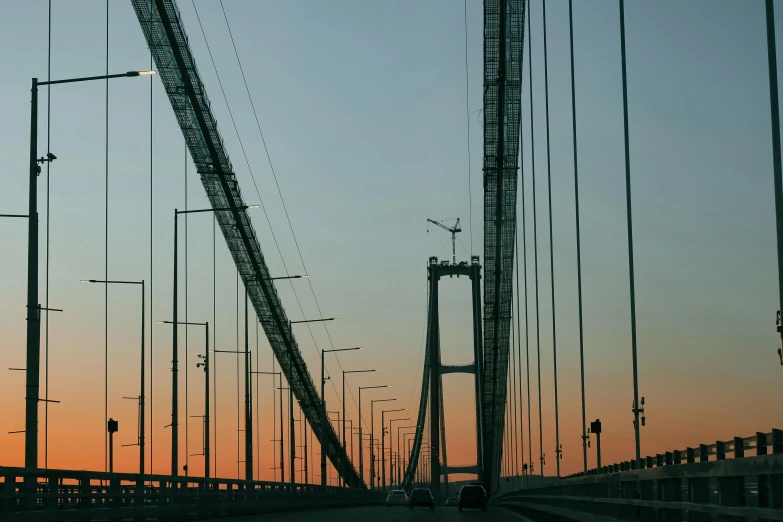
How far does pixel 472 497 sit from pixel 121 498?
35.7m

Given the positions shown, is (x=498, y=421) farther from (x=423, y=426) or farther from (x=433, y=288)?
(x=423, y=426)

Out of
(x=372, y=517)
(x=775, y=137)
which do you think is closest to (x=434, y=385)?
(x=372, y=517)

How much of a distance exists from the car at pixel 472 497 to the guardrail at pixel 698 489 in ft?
118

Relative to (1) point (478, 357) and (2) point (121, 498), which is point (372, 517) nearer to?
(2) point (121, 498)

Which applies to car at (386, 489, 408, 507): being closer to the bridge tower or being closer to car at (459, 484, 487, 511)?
car at (459, 484, 487, 511)

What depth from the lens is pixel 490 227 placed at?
82.5m

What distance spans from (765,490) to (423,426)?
147m

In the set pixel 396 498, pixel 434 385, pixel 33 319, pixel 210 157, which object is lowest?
pixel 396 498

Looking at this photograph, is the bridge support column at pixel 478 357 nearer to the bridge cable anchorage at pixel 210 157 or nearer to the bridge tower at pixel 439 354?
the bridge tower at pixel 439 354

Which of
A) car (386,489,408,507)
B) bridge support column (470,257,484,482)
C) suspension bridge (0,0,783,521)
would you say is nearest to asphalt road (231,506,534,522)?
suspension bridge (0,0,783,521)

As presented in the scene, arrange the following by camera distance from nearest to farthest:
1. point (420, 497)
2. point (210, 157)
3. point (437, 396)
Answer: point (210, 157)
point (420, 497)
point (437, 396)

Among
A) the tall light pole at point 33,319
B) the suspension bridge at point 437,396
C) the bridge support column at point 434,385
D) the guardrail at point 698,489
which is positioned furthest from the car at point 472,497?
the bridge support column at point 434,385

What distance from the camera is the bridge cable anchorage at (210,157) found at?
5579cm

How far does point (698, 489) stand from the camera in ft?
40.7
